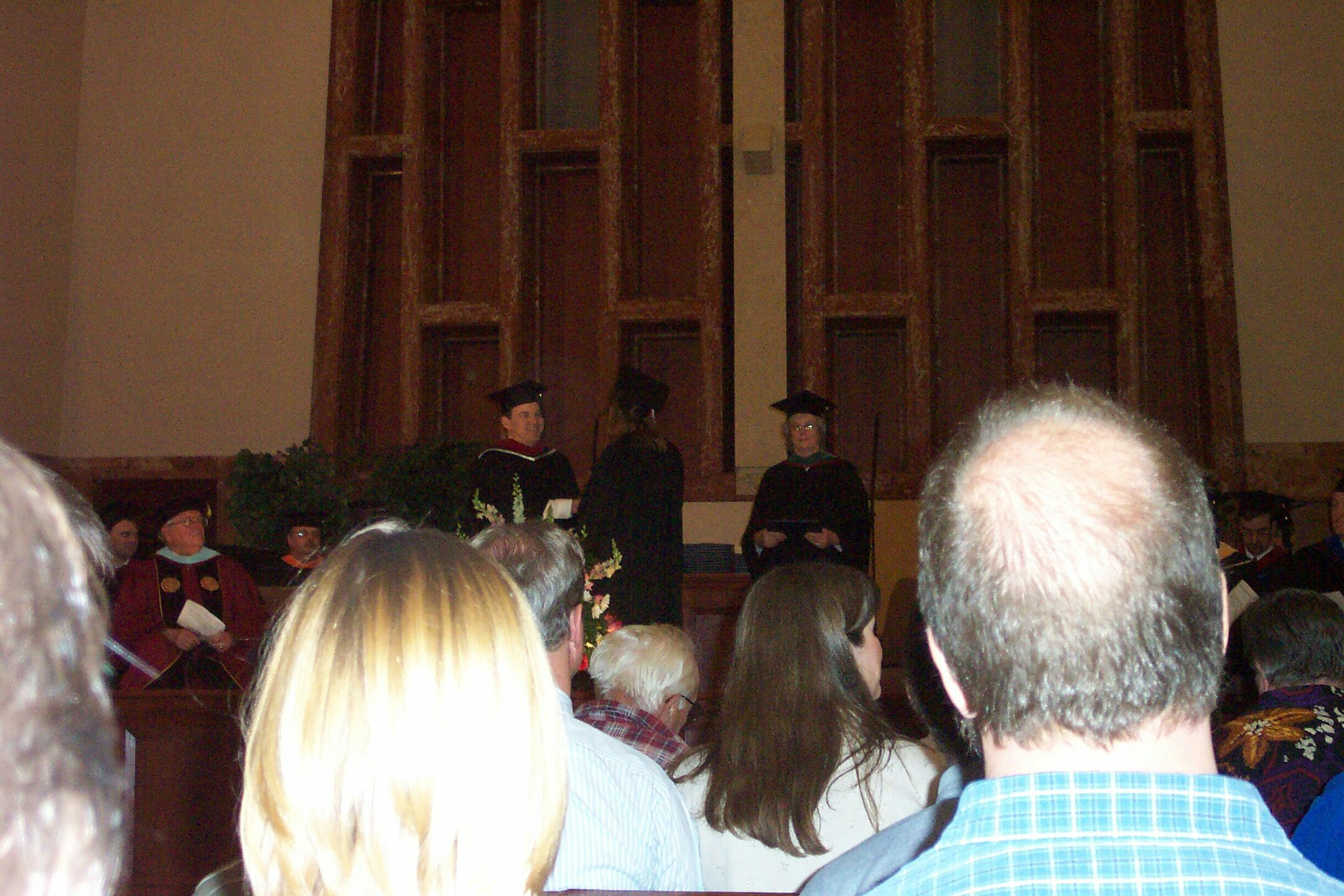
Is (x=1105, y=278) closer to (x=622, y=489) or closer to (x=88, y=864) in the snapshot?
(x=622, y=489)

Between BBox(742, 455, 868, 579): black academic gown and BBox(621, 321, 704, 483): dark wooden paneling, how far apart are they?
2451mm

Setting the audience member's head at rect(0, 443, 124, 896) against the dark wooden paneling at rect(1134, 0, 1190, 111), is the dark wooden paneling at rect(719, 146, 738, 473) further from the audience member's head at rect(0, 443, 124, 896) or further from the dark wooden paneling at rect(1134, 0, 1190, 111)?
the audience member's head at rect(0, 443, 124, 896)

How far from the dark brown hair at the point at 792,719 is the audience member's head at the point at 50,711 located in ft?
5.61

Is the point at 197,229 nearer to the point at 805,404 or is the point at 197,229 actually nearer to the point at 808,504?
the point at 805,404

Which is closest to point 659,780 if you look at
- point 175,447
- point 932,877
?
point 932,877

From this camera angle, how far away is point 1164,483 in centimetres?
97

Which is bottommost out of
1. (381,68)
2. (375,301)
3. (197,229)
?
(375,301)

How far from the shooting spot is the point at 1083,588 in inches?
36.9

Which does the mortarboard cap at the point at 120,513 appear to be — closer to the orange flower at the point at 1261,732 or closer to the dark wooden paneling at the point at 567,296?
the dark wooden paneling at the point at 567,296

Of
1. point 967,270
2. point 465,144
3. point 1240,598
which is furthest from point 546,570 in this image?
point 465,144

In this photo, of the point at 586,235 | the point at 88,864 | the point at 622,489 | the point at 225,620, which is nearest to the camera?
the point at 88,864

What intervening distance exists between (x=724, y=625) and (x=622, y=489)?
1074mm

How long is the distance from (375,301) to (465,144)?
52.7 inches

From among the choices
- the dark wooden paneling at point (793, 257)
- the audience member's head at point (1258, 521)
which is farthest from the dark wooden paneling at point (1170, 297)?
the dark wooden paneling at point (793, 257)
